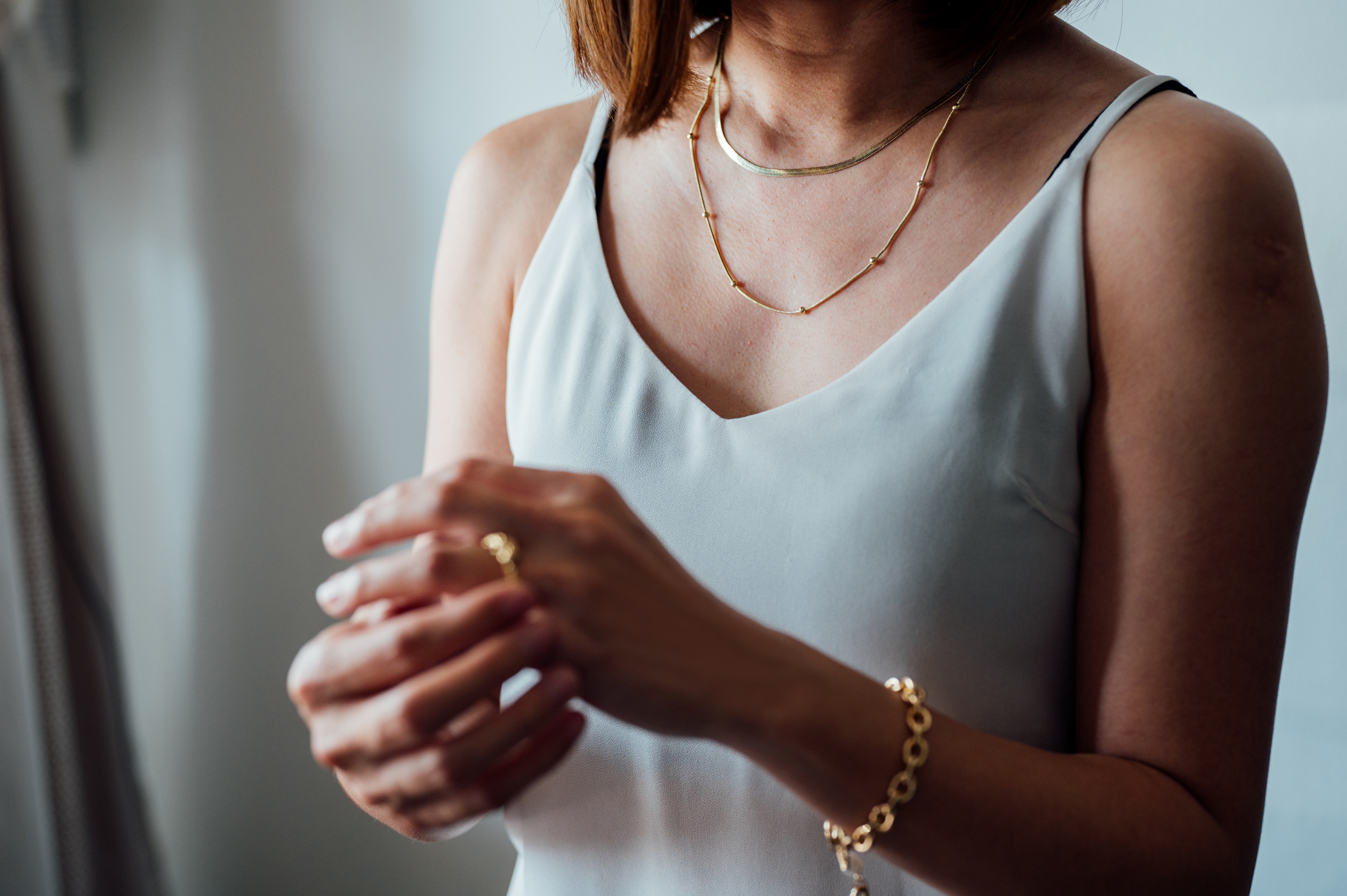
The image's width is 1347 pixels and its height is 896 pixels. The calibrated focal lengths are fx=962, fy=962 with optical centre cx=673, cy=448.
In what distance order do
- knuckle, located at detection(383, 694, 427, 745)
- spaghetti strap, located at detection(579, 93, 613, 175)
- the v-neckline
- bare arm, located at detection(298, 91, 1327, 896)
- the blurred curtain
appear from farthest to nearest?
the blurred curtain < spaghetti strap, located at detection(579, 93, 613, 175) < the v-neckline < bare arm, located at detection(298, 91, 1327, 896) < knuckle, located at detection(383, 694, 427, 745)

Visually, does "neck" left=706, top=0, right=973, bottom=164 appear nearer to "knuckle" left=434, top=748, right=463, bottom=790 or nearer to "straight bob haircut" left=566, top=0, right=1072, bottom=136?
"straight bob haircut" left=566, top=0, right=1072, bottom=136

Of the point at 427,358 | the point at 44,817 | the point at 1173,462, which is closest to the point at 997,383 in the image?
the point at 1173,462

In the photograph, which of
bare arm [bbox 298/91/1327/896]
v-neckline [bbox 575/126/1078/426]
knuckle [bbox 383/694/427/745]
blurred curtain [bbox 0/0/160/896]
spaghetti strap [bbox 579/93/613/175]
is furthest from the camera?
blurred curtain [bbox 0/0/160/896]

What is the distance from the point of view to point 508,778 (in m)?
0.46

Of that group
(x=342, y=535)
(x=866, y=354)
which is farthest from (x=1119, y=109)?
(x=342, y=535)

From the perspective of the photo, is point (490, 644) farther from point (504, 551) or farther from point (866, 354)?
point (866, 354)

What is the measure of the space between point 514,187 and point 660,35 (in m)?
0.19

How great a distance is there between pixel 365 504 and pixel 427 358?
945mm

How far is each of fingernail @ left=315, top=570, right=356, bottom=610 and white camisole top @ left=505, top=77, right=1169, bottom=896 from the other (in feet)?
0.85

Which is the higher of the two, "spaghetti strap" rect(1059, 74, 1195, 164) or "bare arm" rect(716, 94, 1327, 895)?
"spaghetti strap" rect(1059, 74, 1195, 164)

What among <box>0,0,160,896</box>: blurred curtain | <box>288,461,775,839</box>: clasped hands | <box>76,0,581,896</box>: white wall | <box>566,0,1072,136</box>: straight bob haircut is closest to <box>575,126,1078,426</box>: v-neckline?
<box>566,0,1072,136</box>: straight bob haircut

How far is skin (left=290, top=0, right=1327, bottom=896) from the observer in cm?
45

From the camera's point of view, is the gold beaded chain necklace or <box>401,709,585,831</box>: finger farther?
the gold beaded chain necklace

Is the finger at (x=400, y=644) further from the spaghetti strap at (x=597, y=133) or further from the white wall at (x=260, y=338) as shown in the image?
the white wall at (x=260, y=338)
